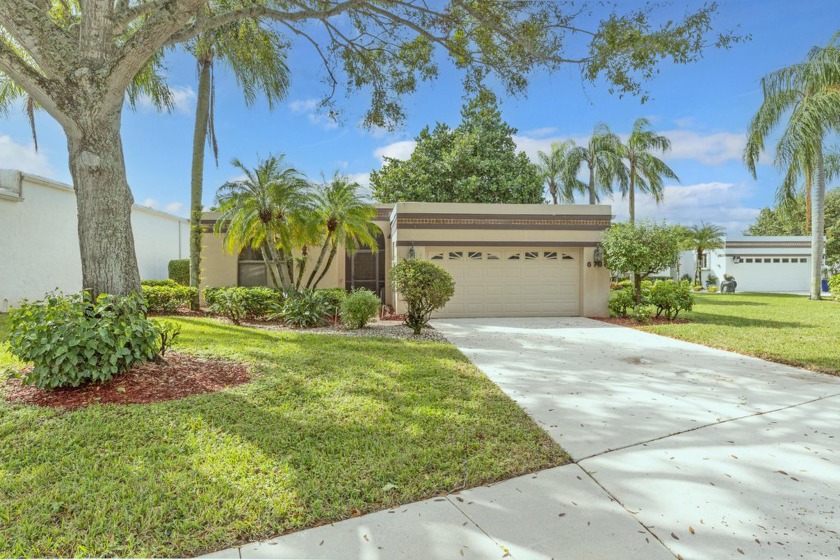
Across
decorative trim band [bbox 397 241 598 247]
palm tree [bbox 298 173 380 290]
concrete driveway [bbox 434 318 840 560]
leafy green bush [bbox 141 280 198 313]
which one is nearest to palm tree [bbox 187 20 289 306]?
leafy green bush [bbox 141 280 198 313]

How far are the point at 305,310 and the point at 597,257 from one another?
28.6 feet

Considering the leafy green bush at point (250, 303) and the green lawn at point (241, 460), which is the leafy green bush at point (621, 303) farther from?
the leafy green bush at point (250, 303)

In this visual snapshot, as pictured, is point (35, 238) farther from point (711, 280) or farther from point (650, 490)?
point (711, 280)

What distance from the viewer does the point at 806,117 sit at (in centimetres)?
1582

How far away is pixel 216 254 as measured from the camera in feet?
48.5

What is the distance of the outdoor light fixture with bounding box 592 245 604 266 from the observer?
12836 mm

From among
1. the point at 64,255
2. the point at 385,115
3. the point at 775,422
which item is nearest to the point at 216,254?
Result: the point at 64,255

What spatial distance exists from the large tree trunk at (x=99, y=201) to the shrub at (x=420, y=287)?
529cm

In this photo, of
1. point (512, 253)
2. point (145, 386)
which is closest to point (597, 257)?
point (512, 253)

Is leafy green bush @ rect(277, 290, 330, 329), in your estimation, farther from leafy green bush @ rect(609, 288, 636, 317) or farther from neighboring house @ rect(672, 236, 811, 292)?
neighboring house @ rect(672, 236, 811, 292)

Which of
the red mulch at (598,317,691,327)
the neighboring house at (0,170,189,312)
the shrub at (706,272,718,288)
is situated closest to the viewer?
the neighboring house at (0,170,189,312)

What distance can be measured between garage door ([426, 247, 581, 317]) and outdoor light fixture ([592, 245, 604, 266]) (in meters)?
0.49

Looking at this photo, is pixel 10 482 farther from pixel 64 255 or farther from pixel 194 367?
pixel 64 255

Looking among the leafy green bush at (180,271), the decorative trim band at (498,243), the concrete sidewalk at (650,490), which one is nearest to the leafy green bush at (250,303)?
the decorative trim band at (498,243)
